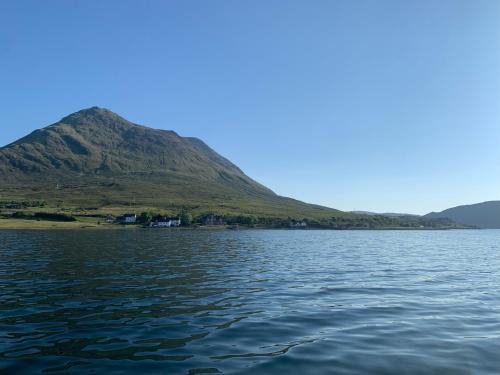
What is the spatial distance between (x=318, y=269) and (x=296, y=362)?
120 feet

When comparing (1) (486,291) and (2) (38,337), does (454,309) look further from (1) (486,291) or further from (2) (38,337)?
(2) (38,337)

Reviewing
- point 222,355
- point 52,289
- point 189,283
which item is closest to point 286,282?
point 189,283

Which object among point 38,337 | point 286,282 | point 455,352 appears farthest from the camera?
point 286,282

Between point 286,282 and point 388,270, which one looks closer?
point 286,282

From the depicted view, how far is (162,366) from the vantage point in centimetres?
1767

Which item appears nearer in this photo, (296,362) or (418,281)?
(296,362)

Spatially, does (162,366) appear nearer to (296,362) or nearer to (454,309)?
(296,362)

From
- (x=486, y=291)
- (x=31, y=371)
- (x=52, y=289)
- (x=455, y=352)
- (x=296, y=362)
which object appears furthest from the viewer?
(x=486, y=291)

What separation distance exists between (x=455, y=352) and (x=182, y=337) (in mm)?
12890

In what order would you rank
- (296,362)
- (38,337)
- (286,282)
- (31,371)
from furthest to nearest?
(286,282), (38,337), (296,362), (31,371)

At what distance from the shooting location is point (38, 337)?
21844 millimetres

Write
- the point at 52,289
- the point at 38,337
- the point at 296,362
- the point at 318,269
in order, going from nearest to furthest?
the point at 296,362 < the point at 38,337 < the point at 52,289 < the point at 318,269

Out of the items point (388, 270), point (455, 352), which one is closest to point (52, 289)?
point (455, 352)

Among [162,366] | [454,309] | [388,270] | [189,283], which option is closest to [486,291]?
[454,309]
